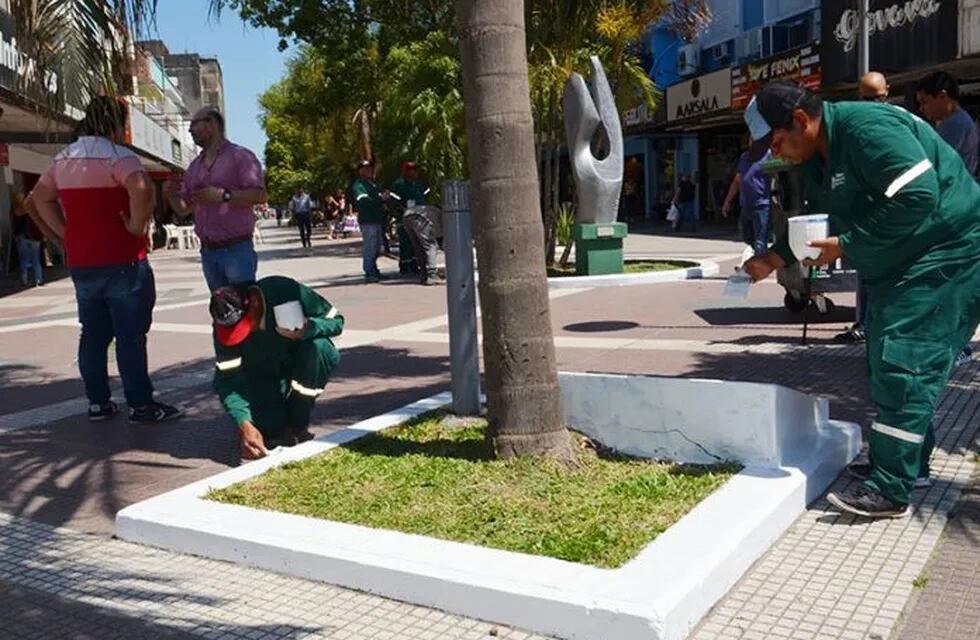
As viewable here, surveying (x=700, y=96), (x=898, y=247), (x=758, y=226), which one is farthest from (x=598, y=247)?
(x=700, y=96)

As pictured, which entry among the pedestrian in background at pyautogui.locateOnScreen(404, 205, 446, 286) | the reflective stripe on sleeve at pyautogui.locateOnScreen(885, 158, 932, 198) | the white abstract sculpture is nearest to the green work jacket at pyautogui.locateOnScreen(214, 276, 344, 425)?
the reflective stripe on sleeve at pyautogui.locateOnScreen(885, 158, 932, 198)

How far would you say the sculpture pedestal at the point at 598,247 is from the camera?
551 inches

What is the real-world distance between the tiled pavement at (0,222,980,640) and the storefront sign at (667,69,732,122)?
602 inches

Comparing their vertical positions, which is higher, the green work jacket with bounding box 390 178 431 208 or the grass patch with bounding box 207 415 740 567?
the green work jacket with bounding box 390 178 431 208

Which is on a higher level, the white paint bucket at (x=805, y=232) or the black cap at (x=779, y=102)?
the black cap at (x=779, y=102)

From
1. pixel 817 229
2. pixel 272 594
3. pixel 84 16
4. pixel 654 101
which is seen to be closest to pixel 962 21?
pixel 654 101

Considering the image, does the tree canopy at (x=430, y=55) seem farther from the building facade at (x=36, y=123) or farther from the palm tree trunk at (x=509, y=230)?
the palm tree trunk at (x=509, y=230)

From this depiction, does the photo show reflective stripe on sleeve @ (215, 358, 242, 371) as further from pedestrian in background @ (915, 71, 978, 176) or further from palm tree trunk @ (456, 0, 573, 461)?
pedestrian in background @ (915, 71, 978, 176)

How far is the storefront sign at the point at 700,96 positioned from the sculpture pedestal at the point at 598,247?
12222 millimetres

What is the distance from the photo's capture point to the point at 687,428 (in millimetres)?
4750

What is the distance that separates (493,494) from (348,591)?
86cm

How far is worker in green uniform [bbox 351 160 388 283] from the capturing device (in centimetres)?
1582

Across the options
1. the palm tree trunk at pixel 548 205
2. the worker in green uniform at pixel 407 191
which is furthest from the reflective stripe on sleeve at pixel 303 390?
the palm tree trunk at pixel 548 205

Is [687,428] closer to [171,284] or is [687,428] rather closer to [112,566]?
[112,566]
